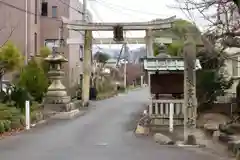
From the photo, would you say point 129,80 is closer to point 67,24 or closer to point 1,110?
point 67,24

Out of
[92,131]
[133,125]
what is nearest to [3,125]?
[92,131]

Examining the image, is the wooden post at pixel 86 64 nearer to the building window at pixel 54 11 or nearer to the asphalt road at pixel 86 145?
the asphalt road at pixel 86 145

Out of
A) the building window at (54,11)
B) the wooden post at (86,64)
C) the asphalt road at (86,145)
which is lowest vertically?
the asphalt road at (86,145)

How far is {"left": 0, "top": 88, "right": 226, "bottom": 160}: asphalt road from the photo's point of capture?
1271cm

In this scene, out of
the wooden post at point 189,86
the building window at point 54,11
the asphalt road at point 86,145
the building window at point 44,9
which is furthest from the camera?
the building window at point 44,9

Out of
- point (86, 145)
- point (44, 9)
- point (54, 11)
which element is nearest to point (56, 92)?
point (86, 145)

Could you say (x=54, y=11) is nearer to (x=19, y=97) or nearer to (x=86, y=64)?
(x=86, y=64)

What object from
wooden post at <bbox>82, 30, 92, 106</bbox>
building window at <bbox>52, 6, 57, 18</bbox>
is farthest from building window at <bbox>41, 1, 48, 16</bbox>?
wooden post at <bbox>82, 30, 92, 106</bbox>

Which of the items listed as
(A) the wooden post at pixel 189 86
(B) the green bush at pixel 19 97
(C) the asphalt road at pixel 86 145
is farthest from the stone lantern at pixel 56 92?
(A) the wooden post at pixel 189 86

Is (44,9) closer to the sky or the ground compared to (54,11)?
closer to the sky

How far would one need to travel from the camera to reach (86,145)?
584 inches

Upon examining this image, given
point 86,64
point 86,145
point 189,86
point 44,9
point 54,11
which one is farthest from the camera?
point 44,9

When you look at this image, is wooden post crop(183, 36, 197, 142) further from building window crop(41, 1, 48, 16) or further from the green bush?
building window crop(41, 1, 48, 16)

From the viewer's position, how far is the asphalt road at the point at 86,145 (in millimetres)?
12711
